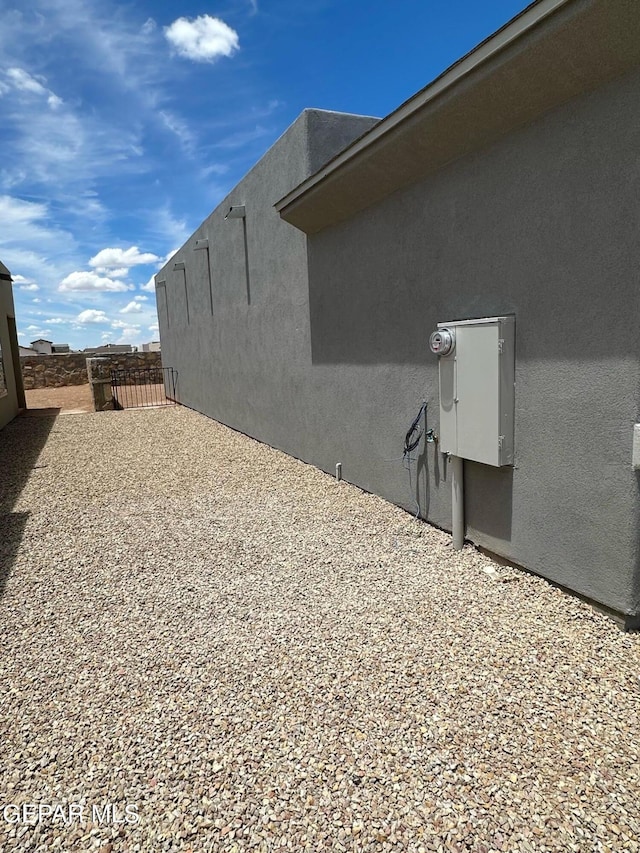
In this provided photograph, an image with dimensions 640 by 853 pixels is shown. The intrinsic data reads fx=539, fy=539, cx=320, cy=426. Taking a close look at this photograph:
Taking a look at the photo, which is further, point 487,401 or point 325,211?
point 325,211

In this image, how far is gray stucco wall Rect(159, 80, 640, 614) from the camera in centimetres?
313

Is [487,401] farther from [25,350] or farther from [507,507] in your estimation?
[25,350]

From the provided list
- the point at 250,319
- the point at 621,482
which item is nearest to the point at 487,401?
the point at 621,482

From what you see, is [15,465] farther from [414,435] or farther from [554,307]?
[554,307]

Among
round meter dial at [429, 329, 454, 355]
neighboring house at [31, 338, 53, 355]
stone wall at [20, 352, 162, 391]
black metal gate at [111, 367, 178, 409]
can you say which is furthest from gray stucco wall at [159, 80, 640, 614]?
neighboring house at [31, 338, 53, 355]

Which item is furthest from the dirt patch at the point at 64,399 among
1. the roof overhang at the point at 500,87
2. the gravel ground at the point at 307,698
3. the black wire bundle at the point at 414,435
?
the roof overhang at the point at 500,87

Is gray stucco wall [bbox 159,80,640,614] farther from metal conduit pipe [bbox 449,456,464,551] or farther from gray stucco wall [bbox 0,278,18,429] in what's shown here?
gray stucco wall [bbox 0,278,18,429]

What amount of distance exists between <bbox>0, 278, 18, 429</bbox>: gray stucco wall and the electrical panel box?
12.3m

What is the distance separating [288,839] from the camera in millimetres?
2010

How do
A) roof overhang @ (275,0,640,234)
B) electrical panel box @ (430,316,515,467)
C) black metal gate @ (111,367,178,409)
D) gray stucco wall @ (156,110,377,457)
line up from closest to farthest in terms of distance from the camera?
roof overhang @ (275,0,640,234)
electrical panel box @ (430,316,515,467)
gray stucco wall @ (156,110,377,457)
black metal gate @ (111,367,178,409)

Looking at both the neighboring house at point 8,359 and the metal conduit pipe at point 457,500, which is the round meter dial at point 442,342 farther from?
the neighboring house at point 8,359

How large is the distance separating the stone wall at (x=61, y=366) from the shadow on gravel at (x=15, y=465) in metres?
8.46

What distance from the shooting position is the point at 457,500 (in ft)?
14.9

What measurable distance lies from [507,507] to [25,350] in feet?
137
